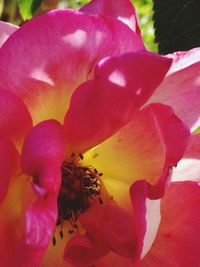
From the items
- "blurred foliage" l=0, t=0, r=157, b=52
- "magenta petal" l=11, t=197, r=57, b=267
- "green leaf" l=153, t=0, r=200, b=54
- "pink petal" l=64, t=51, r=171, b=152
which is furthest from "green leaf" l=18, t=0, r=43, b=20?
"magenta petal" l=11, t=197, r=57, b=267

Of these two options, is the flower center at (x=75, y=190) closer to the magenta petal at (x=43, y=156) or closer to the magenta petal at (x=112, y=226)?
the magenta petal at (x=112, y=226)

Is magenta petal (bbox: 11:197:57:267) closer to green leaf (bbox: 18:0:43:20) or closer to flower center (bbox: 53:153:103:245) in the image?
flower center (bbox: 53:153:103:245)

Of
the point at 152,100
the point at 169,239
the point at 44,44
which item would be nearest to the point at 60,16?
the point at 44,44

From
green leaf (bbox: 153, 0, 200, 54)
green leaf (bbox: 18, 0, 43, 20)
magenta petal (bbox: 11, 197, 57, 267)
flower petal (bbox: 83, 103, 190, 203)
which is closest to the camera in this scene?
magenta petal (bbox: 11, 197, 57, 267)

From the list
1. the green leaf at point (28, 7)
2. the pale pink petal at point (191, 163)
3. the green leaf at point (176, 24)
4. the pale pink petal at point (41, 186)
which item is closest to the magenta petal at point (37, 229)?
the pale pink petal at point (41, 186)

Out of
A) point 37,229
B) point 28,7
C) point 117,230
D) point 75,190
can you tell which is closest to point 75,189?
point 75,190

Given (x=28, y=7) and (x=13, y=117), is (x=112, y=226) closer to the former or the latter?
(x=13, y=117)
